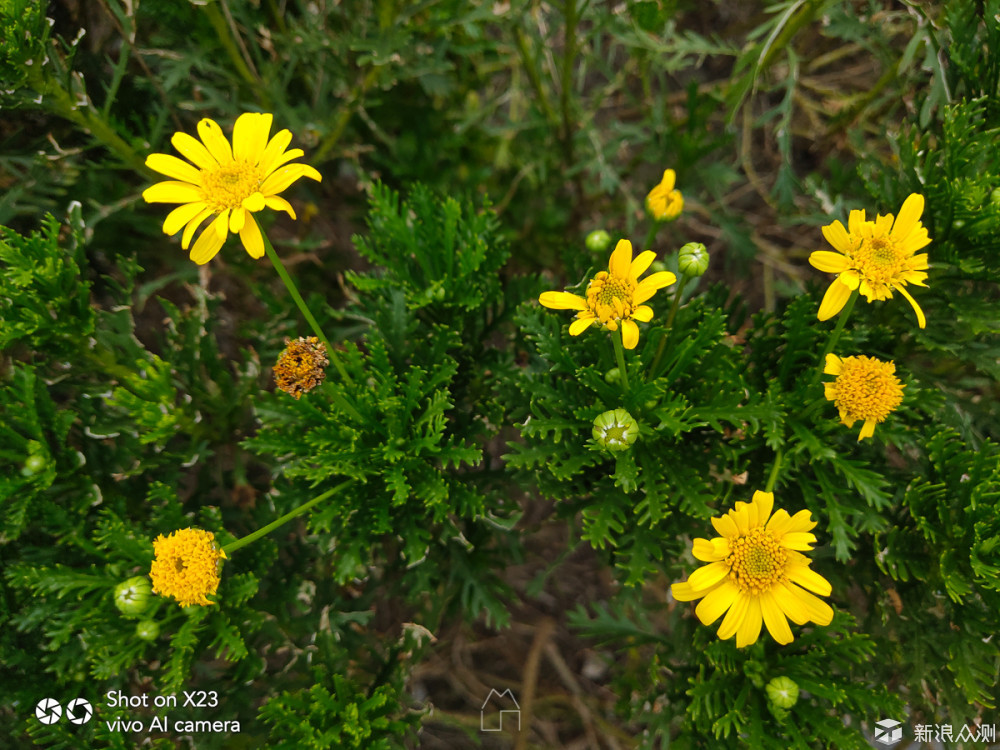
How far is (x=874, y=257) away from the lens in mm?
1386

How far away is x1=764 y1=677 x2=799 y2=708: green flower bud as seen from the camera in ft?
4.70

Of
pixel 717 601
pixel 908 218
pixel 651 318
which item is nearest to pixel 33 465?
pixel 651 318

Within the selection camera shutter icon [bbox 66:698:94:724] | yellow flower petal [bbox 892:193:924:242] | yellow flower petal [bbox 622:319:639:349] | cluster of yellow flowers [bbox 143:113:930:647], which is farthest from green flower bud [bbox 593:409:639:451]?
camera shutter icon [bbox 66:698:94:724]

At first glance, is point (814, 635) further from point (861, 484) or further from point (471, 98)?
point (471, 98)

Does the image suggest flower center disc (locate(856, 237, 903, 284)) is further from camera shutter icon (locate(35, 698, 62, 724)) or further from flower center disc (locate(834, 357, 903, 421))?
camera shutter icon (locate(35, 698, 62, 724))

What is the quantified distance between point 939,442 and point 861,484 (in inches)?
10.2

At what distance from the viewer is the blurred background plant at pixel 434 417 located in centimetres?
155

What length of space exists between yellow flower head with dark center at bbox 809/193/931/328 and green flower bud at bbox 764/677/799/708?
0.80m

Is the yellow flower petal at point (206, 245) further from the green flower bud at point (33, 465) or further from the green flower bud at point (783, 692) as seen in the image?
the green flower bud at point (783, 692)

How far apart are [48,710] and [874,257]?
2.28 metres

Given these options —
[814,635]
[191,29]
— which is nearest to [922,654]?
[814,635]

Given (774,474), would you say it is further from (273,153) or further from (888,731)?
(273,153)

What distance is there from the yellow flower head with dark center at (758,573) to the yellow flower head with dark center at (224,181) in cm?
111

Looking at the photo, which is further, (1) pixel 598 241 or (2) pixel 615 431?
(1) pixel 598 241
